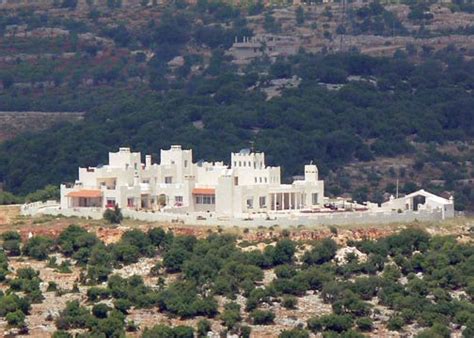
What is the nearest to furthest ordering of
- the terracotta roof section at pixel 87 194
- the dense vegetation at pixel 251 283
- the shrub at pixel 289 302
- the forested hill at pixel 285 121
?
the dense vegetation at pixel 251 283 < the shrub at pixel 289 302 < the terracotta roof section at pixel 87 194 < the forested hill at pixel 285 121

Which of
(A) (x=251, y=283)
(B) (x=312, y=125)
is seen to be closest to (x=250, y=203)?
(A) (x=251, y=283)

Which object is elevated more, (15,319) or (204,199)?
(204,199)

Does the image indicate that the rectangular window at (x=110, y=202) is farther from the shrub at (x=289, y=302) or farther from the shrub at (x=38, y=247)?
the shrub at (x=289, y=302)

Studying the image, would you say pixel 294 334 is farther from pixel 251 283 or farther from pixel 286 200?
pixel 286 200

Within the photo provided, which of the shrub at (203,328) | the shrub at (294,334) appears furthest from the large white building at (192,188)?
the shrub at (294,334)

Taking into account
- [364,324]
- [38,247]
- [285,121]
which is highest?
[38,247]
